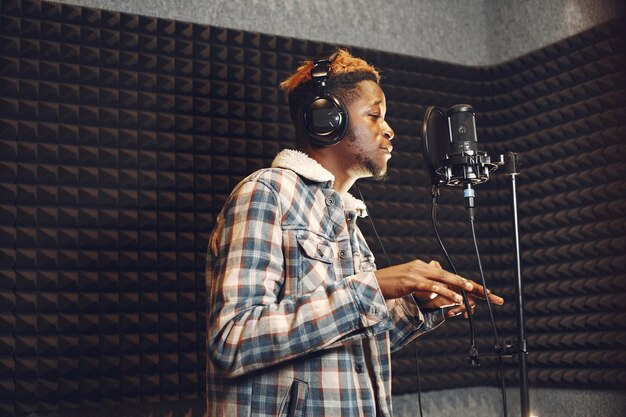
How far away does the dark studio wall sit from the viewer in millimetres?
2547

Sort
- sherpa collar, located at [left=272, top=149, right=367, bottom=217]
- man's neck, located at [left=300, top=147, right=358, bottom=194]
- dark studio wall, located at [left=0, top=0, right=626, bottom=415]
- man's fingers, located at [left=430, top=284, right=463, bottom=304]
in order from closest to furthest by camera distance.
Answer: man's fingers, located at [left=430, top=284, right=463, bottom=304] → sherpa collar, located at [left=272, top=149, right=367, bottom=217] → man's neck, located at [left=300, top=147, right=358, bottom=194] → dark studio wall, located at [left=0, top=0, right=626, bottom=415]

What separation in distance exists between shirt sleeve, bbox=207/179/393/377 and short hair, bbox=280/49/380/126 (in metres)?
0.51

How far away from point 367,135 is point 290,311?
65 centimetres

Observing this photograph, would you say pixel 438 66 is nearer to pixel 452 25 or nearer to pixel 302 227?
pixel 452 25

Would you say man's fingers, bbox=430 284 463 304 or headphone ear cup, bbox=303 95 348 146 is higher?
headphone ear cup, bbox=303 95 348 146

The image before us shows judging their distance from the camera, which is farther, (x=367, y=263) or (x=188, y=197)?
(x=188, y=197)

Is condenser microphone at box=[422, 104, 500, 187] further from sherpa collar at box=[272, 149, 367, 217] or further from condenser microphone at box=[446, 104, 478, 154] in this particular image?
sherpa collar at box=[272, 149, 367, 217]

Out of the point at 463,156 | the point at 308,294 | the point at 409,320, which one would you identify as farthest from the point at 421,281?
the point at 409,320

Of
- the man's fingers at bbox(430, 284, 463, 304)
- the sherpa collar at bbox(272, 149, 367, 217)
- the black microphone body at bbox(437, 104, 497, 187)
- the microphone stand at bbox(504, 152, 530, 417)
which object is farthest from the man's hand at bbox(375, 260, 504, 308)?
the sherpa collar at bbox(272, 149, 367, 217)

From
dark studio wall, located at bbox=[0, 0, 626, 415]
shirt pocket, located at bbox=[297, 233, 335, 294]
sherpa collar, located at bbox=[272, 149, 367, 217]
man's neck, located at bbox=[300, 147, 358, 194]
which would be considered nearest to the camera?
shirt pocket, located at bbox=[297, 233, 335, 294]

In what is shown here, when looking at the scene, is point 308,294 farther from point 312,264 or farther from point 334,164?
point 334,164

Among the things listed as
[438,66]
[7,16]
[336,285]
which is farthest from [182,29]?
[336,285]

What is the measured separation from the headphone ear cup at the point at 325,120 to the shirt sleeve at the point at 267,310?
0.34 m

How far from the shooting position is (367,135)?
1.93 m
